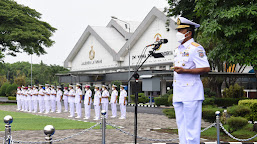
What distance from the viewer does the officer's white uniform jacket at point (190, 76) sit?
18.2 ft

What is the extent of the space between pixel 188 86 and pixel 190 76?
0.53ft

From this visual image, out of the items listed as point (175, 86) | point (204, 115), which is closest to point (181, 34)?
point (175, 86)

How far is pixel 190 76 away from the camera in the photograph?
5.61 m

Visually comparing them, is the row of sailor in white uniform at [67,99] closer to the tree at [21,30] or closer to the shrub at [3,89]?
the tree at [21,30]

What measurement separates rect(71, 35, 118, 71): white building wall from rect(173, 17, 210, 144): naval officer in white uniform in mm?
50279

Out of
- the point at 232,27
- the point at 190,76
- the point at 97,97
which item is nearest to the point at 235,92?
the point at 97,97

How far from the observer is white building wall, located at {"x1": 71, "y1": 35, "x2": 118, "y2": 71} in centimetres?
5838

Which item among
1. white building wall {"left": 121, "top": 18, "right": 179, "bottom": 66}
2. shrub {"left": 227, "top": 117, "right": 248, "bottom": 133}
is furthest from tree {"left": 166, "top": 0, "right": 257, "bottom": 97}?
white building wall {"left": 121, "top": 18, "right": 179, "bottom": 66}

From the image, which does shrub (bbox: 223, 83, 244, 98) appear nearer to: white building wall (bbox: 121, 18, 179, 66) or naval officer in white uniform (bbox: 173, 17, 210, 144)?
white building wall (bbox: 121, 18, 179, 66)

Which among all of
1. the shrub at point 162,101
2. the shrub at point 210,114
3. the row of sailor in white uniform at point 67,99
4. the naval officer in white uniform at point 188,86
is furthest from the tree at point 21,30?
the naval officer in white uniform at point 188,86

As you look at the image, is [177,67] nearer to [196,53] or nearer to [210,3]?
[196,53]

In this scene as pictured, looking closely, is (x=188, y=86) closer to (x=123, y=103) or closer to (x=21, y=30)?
(x=123, y=103)

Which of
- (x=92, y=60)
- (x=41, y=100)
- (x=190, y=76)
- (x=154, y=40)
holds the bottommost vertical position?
(x=41, y=100)

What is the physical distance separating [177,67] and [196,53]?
364 mm
